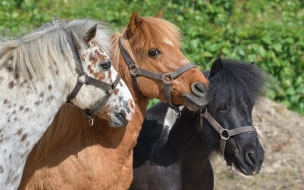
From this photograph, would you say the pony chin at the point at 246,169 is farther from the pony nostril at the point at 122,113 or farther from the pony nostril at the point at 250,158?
the pony nostril at the point at 122,113

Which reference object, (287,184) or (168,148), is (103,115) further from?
(287,184)

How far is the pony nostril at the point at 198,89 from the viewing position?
14.6 ft

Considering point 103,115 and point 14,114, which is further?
point 103,115

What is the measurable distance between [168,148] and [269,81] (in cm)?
95

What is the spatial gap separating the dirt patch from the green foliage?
74 centimetres

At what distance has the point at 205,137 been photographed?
476 cm

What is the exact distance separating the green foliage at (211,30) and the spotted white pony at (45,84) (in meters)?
4.82

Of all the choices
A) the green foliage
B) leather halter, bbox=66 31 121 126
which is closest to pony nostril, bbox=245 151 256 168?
leather halter, bbox=66 31 121 126

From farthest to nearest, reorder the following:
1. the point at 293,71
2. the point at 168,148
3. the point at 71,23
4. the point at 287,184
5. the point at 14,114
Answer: the point at 293,71 → the point at 287,184 → the point at 168,148 → the point at 71,23 → the point at 14,114

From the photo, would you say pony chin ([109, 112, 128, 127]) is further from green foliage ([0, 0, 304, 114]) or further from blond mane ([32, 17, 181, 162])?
green foliage ([0, 0, 304, 114])

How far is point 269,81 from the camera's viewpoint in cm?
502

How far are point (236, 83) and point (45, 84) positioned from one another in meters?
1.46

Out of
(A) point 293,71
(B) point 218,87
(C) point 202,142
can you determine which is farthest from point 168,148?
(A) point 293,71

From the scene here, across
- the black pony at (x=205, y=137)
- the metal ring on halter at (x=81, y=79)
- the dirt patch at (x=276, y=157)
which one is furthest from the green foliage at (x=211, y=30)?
the metal ring on halter at (x=81, y=79)
